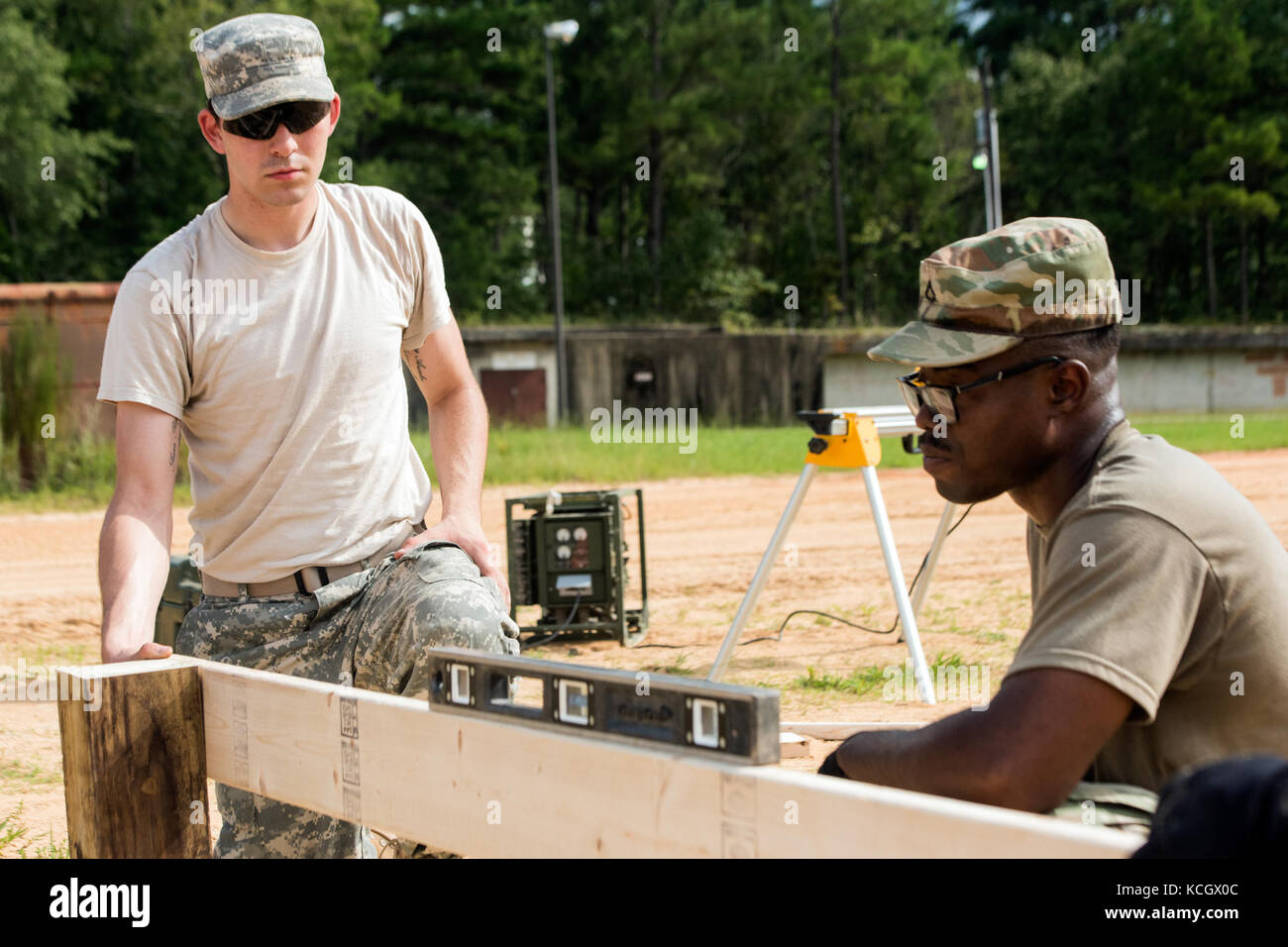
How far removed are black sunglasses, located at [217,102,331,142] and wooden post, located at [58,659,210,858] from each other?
1.29 metres

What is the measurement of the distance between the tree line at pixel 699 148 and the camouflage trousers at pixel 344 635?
111 feet

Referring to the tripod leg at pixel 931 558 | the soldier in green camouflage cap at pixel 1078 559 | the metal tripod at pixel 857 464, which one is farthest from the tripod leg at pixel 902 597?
the soldier in green camouflage cap at pixel 1078 559

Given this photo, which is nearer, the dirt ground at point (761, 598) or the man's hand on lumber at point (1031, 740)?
the man's hand on lumber at point (1031, 740)

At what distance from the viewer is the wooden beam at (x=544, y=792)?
166 centimetres

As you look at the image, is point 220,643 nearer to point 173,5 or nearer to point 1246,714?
point 1246,714

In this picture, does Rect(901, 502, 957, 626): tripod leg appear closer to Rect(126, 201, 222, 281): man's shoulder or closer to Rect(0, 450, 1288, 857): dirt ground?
Rect(0, 450, 1288, 857): dirt ground

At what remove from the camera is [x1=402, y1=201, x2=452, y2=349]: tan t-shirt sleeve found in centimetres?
362

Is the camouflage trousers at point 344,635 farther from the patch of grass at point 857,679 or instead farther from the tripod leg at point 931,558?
the patch of grass at point 857,679

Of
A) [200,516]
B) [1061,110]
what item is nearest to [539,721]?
[200,516]

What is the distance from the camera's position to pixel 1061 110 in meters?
48.2

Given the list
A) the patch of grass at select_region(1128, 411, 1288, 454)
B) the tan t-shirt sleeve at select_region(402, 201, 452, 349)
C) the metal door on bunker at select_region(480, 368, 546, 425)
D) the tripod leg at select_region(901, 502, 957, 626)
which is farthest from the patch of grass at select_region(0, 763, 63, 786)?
the metal door on bunker at select_region(480, 368, 546, 425)
